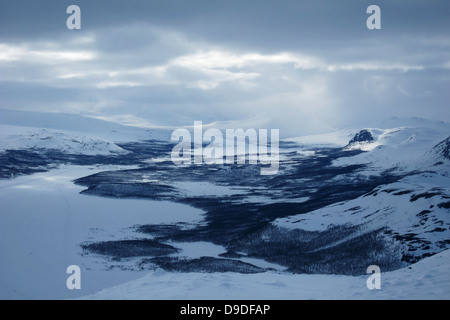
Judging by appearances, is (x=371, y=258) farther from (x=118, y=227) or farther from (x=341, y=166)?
(x=341, y=166)

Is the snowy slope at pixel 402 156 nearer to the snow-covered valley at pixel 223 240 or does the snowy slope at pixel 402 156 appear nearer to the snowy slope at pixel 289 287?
the snow-covered valley at pixel 223 240

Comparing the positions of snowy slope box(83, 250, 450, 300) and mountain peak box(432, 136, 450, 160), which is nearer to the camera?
snowy slope box(83, 250, 450, 300)

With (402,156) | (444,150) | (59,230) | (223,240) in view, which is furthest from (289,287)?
(402,156)

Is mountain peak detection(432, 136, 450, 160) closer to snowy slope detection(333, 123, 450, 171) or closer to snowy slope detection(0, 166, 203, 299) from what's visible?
snowy slope detection(333, 123, 450, 171)

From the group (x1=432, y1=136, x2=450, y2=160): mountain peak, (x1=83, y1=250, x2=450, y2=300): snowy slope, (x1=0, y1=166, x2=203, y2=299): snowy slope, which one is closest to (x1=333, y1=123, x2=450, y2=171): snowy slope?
(x1=432, y1=136, x2=450, y2=160): mountain peak

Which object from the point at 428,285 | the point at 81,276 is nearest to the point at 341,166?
the point at 81,276

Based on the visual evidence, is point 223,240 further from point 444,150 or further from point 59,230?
point 444,150

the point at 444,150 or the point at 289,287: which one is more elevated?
the point at 444,150
